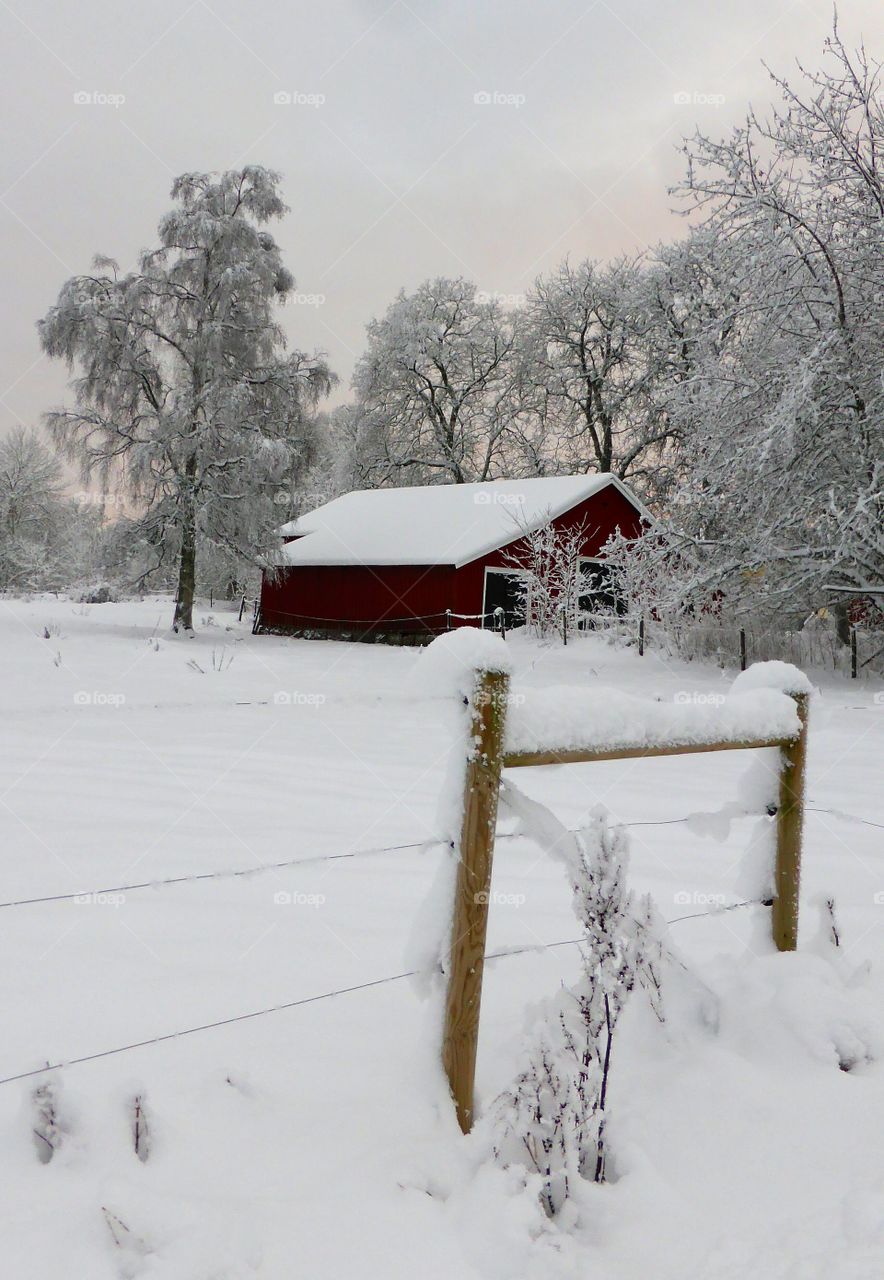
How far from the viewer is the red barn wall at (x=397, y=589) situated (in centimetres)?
2069

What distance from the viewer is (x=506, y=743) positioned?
223cm

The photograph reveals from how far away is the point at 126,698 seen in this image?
9742 mm

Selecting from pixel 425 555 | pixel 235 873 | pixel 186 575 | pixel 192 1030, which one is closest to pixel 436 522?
pixel 425 555

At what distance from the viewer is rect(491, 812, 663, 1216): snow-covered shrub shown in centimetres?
210

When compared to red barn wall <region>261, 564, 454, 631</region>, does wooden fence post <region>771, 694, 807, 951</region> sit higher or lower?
lower

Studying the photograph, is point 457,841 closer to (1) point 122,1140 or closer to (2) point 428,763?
(1) point 122,1140

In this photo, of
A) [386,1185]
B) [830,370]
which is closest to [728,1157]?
[386,1185]

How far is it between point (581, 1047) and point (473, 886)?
2.30 ft

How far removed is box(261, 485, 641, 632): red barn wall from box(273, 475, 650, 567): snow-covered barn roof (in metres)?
0.34

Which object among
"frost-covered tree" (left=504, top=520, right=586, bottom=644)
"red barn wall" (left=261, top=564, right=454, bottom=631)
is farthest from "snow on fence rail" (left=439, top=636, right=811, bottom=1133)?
"red barn wall" (left=261, top=564, right=454, bottom=631)

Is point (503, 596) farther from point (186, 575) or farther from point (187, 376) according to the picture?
point (187, 376)

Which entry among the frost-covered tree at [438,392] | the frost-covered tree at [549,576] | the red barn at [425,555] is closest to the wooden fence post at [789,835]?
the frost-covered tree at [549,576]

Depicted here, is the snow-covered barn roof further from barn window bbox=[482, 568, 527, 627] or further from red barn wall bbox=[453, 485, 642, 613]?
barn window bbox=[482, 568, 527, 627]

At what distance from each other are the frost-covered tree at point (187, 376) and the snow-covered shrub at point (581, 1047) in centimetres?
1834
